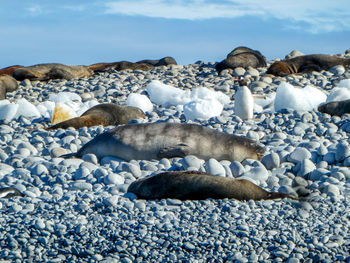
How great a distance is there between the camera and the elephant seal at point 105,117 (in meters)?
9.09

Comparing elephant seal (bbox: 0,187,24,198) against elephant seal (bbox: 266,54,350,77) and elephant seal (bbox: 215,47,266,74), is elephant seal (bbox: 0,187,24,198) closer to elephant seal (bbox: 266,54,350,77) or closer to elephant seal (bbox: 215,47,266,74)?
elephant seal (bbox: 266,54,350,77)

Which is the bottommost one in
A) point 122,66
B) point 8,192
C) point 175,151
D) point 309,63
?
point 8,192

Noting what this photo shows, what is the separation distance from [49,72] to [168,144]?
12.1 m

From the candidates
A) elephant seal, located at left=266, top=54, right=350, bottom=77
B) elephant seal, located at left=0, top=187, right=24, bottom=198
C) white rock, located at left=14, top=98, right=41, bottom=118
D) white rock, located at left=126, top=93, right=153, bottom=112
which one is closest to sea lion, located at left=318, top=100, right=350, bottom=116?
white rock, located at left=126, top=93, right=153, bottom=112

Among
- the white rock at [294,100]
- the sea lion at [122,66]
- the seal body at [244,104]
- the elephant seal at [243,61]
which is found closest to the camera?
the seal body at [244,104]

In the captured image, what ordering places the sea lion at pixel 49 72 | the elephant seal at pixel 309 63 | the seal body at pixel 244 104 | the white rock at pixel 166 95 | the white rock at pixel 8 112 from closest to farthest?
the seal body at pixel 244 104 → the white rock at pixel 8 112 → the white rock at pixel 166 95 → the elephant seal at pixel 309 63 → the sea lion at pixel 49 72

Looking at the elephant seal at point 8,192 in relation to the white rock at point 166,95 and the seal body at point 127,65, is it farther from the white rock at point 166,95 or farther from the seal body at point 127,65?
the seal body at point 127,65

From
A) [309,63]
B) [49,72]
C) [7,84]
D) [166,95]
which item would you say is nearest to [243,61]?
[309,63]

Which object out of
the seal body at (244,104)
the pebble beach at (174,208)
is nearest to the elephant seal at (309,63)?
the seal body at (244,104)

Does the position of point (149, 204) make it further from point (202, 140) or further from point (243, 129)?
point (243, 129)

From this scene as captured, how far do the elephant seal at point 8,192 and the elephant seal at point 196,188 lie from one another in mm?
1125

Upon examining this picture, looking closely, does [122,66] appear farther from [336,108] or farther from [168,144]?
[168,144]

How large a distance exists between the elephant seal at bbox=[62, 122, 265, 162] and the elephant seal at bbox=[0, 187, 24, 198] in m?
1.51

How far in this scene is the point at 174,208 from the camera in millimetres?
4602
